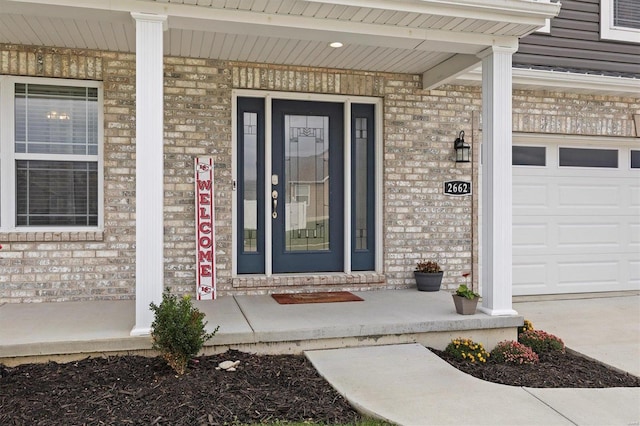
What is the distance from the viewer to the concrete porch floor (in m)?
3.84

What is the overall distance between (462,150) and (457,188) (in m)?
0.47

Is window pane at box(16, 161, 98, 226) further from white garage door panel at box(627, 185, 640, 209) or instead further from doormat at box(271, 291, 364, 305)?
white garage door panel at box(627, 185, 640, 209)

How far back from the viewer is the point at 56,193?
5.28 metres

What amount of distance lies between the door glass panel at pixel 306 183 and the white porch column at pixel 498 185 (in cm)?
201

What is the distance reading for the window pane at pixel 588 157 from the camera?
6.90m

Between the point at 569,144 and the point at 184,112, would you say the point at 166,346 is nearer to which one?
the point at 184,112

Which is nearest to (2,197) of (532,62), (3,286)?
(3,286)

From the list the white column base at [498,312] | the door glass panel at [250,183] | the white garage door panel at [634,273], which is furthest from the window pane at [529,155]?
the door glass panel at [250,183]

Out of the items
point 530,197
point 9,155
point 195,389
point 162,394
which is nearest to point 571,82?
point 530,197

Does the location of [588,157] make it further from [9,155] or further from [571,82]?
[9,155]

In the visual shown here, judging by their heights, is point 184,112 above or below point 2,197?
above

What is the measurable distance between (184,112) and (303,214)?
175 cm

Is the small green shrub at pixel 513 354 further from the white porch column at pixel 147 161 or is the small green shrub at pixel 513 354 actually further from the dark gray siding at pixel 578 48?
the dark gray siding at pixel 578 48

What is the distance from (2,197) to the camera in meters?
5.11
